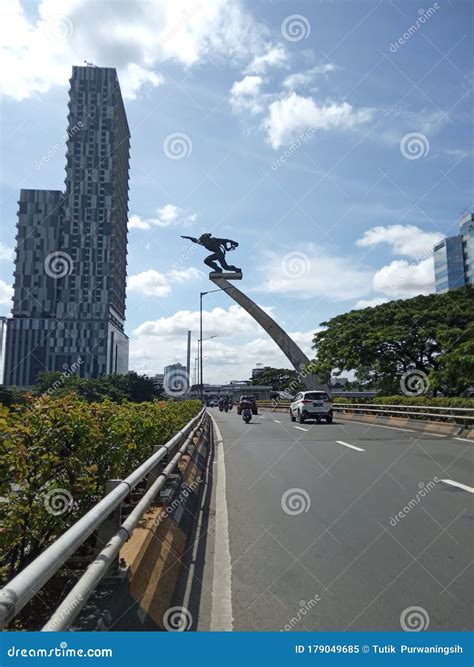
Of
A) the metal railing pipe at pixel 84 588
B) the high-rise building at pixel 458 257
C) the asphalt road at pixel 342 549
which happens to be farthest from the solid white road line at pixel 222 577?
the high-rise building at pixel 458 257

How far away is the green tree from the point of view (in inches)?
1320

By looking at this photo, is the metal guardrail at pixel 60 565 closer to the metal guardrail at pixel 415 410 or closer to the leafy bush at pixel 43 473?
the leafy bush at pixel 43 473

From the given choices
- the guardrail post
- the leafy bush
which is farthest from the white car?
the guardrail post

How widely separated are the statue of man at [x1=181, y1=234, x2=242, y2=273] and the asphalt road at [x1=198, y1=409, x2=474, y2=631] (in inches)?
1944

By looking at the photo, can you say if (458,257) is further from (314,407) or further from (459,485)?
(459,485)

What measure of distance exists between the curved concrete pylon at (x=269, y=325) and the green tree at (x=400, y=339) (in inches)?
743

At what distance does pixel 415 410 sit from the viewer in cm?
2541

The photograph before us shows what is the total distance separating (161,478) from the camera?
18.9ft

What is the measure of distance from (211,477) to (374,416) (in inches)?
829

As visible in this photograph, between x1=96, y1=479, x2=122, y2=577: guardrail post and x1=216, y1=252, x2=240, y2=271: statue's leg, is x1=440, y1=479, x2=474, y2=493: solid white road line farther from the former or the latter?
x1=216, y1=252, x2=240, y2=271: statue's leg

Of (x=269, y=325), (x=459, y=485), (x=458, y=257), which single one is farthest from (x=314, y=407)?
(x=458, y=257)

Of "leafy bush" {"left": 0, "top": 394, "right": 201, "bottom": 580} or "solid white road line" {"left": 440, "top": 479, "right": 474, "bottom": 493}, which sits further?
"solid white road line" {"left": 440, "top": 479, "right": 474, "bottom": 493}

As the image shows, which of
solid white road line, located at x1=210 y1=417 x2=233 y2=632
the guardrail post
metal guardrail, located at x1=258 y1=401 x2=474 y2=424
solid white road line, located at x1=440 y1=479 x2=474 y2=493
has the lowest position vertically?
solid white road line, located at x1=210 y1=417 x2=233 y2=632

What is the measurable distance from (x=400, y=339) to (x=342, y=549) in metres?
30.8
